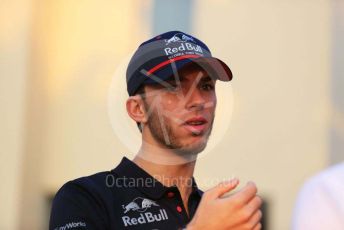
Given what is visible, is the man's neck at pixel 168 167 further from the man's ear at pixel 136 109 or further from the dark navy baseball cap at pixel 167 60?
the dark navy baseball cap at pixel 167 60

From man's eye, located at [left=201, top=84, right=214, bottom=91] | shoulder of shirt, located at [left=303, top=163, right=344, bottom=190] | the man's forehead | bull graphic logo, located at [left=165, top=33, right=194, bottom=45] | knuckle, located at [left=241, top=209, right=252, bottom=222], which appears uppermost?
bull graphic logo, located at [left=165, top=33, right=194, bottom=45]

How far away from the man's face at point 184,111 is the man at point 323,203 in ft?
3.17

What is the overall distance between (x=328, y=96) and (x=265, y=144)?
0.49m

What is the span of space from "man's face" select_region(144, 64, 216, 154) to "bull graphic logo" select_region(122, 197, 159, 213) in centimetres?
15

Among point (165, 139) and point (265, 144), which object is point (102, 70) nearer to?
point (265, 144)

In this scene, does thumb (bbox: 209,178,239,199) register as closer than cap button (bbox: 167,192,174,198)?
Yes

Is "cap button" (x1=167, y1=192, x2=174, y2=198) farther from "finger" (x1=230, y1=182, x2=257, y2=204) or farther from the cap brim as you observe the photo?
"finger" (x1=230, y1=182, x2=257, y2=204)

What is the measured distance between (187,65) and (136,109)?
21 cm

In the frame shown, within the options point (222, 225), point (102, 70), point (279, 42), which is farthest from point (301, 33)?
point (222, 225)

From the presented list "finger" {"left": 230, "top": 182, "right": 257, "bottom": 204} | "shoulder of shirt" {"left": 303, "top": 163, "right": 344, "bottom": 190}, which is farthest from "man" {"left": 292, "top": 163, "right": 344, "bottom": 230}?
"finger" {"left": 230, "top": 182, "right": 257, "bottom": 204}

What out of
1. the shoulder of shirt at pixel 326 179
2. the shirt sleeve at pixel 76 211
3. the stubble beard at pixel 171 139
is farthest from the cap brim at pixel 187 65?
the shoulder of shirt at pixel 326 179

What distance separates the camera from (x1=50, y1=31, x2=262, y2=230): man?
1.92 meters

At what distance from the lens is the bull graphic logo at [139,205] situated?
1.96m

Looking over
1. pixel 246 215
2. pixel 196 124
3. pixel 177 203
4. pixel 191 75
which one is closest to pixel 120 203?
pixel 177 203
